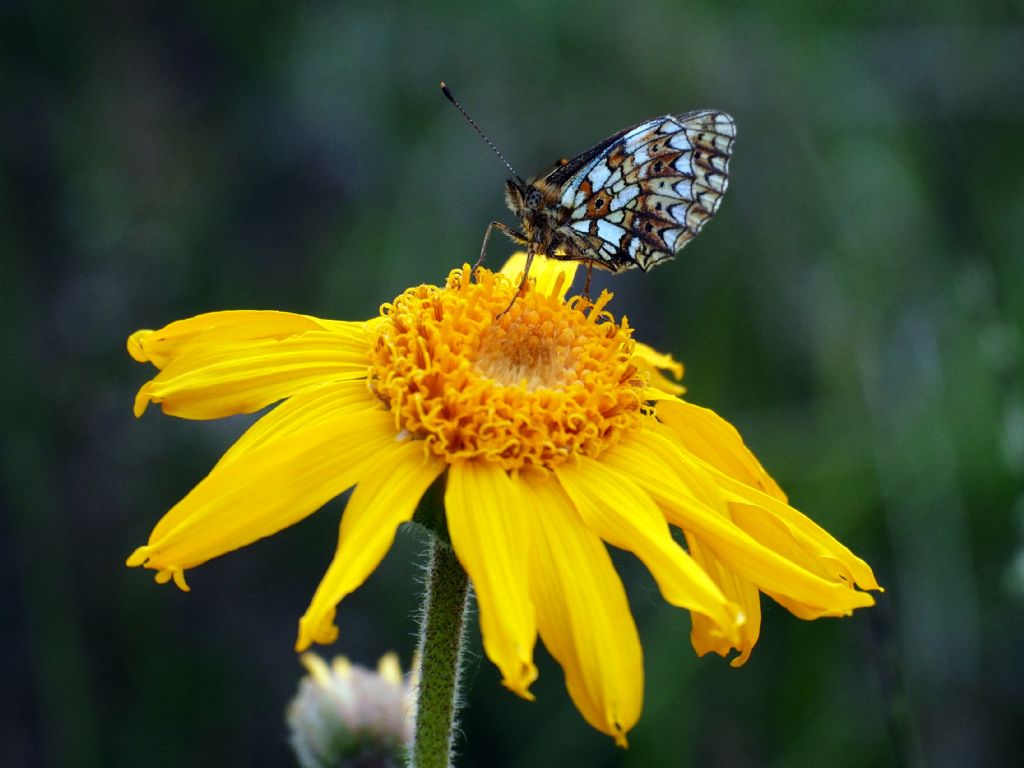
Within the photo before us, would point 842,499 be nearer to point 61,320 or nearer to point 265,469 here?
point 265,469

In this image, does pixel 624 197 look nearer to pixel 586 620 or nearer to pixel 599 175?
pixel 599 175

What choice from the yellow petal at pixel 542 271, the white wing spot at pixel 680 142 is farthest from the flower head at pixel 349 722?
the white wing spot at pixel 680 142

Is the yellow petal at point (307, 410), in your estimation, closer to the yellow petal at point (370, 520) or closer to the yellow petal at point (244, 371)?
the yellow petal at point (244, 371)

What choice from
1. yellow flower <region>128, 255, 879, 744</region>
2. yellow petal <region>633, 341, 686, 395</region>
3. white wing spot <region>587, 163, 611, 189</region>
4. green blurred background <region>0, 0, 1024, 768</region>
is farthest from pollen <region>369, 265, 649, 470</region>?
green blurred background <region>0, 0, 1024, 768</region>

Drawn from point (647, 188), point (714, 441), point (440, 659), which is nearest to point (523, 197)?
point (647, 188)

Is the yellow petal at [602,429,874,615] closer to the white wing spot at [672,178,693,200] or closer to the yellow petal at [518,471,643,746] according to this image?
the yellow petal at [518,471,643,746]

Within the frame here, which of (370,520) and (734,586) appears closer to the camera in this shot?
(370,520)

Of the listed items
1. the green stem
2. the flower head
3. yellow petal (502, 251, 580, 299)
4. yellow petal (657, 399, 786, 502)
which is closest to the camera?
the green stem
